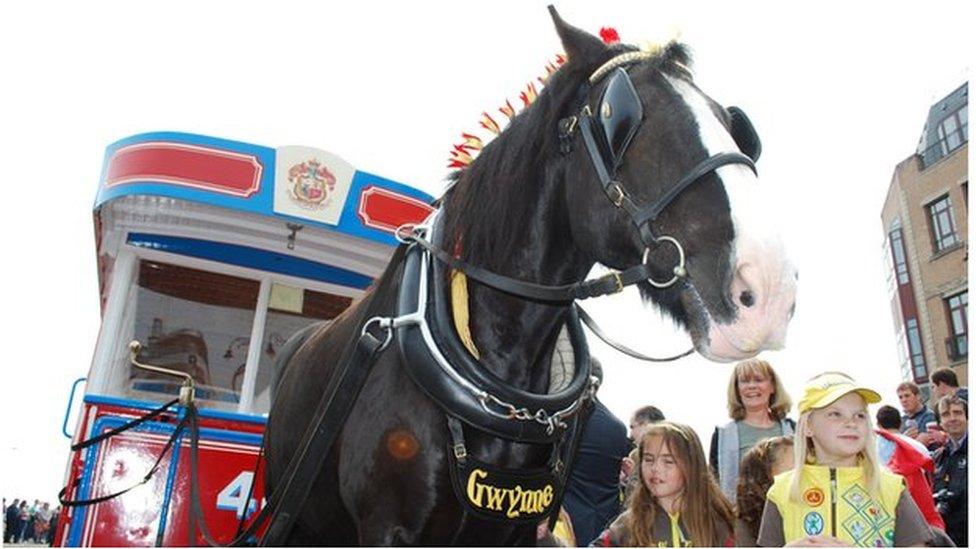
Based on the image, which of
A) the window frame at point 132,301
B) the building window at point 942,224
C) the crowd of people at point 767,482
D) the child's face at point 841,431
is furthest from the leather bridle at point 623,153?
the building window at point 942,224

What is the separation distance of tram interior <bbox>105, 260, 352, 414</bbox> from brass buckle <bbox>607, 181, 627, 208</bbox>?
13.1 feet

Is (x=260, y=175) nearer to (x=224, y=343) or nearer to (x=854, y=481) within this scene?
(x=224, y=343)

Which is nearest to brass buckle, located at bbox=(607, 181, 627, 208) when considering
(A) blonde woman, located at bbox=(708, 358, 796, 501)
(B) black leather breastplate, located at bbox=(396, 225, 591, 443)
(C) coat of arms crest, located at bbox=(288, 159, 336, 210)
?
(B) black leather breastplate, located at bbox=(396, 225, 591, 443)

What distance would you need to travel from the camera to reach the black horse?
178cm

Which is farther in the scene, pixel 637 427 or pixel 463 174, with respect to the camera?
pixel 637 427

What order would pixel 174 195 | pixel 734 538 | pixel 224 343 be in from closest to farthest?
pixel 734 538 → pixel 174 195 → pixel 224 343

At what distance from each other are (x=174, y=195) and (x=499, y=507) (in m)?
3.66

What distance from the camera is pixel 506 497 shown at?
81.7 inches

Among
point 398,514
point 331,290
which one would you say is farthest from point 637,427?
point 398,514

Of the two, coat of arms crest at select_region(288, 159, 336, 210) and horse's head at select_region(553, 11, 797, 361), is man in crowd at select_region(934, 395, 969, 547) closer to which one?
horse's head at select_region(553, 11, 797, 361)

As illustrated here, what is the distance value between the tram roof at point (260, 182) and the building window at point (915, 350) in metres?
30.3

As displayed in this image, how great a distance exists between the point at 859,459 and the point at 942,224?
93.6 feet

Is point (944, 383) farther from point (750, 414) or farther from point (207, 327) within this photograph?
point (207, 327)

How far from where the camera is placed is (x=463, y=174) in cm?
255
